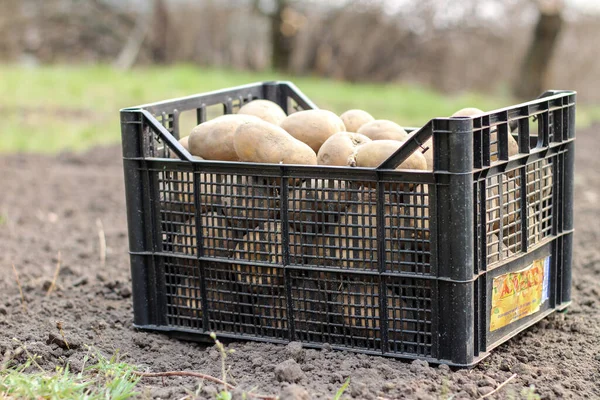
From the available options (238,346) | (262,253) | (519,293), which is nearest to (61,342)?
(238,346)

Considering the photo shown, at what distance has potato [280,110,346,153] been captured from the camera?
137 inches

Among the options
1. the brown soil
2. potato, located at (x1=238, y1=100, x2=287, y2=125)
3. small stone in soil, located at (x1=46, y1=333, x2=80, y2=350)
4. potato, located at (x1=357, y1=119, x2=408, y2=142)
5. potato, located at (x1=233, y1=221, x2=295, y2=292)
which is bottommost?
the brown soil

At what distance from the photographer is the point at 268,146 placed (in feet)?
10.6

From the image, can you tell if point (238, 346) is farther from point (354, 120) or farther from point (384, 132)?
point (354, 120)

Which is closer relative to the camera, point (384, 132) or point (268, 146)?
point (268, 146)

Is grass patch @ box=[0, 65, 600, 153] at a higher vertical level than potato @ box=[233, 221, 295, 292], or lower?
higher

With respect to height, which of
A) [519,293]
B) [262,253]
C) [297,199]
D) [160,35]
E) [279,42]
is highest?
[160,35]

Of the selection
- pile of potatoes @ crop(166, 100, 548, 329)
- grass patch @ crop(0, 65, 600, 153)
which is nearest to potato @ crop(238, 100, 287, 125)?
pile of potatoes @ crop(166, 100, 548, 329)

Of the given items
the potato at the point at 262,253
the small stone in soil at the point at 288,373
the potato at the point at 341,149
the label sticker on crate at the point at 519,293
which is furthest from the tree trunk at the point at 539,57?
the small stone in soil at the point at 288,373

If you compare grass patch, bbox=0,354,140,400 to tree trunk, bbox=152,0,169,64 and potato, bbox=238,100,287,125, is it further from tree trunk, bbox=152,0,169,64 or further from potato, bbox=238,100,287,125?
tree trunk, bbox=152,0,169,64

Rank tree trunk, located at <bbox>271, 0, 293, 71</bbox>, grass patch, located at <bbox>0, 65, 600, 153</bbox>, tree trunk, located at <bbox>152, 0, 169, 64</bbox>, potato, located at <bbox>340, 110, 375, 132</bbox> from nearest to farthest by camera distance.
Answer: potato, located at <bbox>340, 110, 375, 132</bbox>, grass patch, located at <bbox>0, 65, 600, 153</bbox>, tree trunk, located at <bbox>271, 0, 293, 71</bbox>, tree trunk, located at <bbox>152, 0, 169, 64</bbox>

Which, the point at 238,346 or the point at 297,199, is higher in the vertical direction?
the point at 297,199

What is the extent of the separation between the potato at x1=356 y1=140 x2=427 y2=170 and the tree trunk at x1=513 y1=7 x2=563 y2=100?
895 centimetres

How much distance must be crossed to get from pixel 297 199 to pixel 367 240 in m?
0.30
